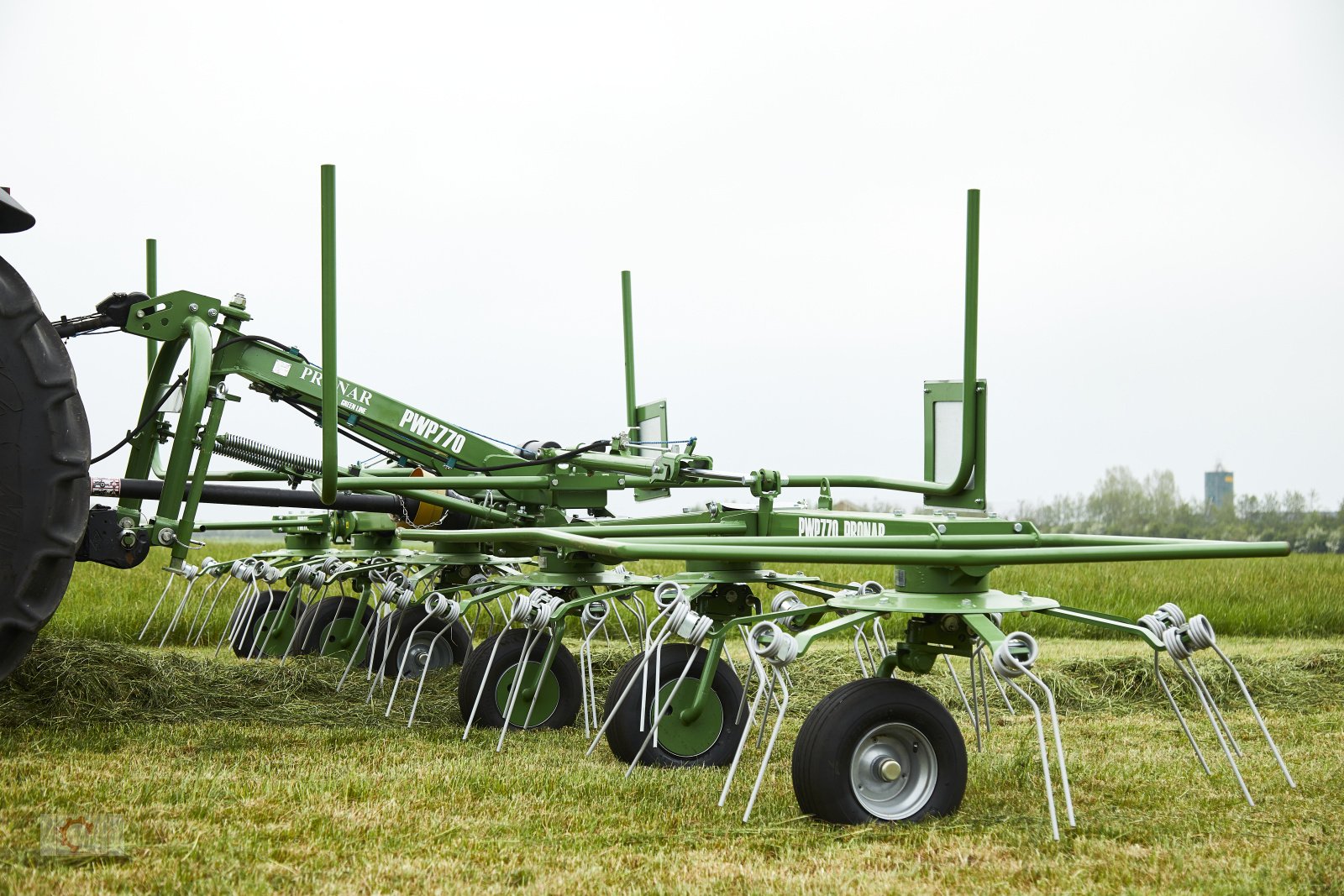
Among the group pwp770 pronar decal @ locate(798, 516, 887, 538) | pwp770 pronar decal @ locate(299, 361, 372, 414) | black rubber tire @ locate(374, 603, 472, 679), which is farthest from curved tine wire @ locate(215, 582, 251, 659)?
pwp770 pronar decal @ locate(798, 516, 887, 538)

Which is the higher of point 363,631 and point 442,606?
point 442,606

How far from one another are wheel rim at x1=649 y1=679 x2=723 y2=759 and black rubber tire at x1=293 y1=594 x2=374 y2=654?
4.02 m

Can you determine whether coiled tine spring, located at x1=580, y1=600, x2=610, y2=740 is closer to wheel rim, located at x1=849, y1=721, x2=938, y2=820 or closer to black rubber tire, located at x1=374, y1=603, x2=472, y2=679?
black rubber tire, located at x1=374, y1=603, x2=472, y2=679

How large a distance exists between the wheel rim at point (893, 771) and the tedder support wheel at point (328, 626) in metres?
4.97

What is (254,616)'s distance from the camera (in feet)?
28.7

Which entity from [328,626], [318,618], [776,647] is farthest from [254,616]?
[776,647]

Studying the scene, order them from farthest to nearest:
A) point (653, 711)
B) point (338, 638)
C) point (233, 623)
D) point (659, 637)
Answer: point (233, 623) → point (338, 638) → point (653, 711) → point (659, 637)

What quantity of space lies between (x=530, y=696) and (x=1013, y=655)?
2.46 meters

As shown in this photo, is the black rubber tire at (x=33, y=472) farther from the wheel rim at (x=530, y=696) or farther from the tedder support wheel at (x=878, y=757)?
the wheel rim at (x=530, y=696)

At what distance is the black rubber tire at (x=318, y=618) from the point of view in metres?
8.22

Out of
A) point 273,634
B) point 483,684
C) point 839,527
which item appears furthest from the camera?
point 273,634

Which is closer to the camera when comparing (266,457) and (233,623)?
(266,457)

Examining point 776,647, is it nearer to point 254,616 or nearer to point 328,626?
point 328,626

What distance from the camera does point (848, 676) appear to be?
678 cm
